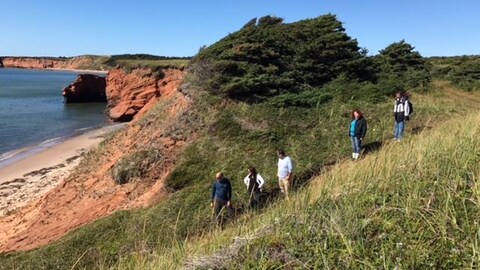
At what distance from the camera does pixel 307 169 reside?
555 inches

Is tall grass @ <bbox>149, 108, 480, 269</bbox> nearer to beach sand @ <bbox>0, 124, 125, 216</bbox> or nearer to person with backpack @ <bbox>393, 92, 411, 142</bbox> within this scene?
A: person with backpack @ <bbox>393, 92, 411, 142</bbox>

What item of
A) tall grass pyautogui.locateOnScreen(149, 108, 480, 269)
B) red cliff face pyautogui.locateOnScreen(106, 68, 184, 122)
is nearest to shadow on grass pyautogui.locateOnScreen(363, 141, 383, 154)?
tall grass pyautogui.locateOnScreen(149, 108, 480, 269)

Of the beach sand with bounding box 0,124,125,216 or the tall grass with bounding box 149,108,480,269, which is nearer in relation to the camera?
the tall grass with bounding box 149,108,480,269

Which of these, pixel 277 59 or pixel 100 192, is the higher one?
pixel 277 59

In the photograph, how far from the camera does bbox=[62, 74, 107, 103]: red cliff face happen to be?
7750cm

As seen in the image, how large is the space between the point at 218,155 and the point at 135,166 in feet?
11.1

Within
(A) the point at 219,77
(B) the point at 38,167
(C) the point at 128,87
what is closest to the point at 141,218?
(A) the point at 219,77

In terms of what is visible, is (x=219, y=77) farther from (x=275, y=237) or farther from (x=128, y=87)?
(x=128, y=87)

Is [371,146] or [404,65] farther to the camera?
[404,65]

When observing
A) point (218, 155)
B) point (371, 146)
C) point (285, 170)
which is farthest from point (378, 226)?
point (218, 155)

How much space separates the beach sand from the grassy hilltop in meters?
3.93

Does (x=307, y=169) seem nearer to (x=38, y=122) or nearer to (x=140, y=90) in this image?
(x=38, y=122)

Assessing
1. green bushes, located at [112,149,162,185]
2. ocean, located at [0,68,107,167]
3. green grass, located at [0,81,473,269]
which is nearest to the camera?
green grass, located at [0,81,473,269]

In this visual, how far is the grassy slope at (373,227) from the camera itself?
339 cm
